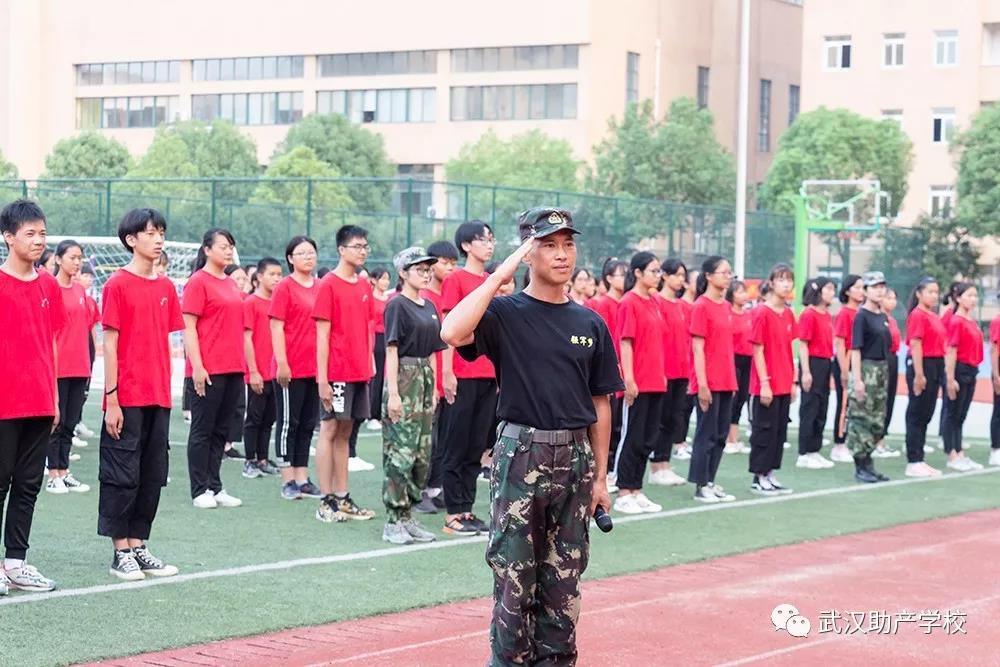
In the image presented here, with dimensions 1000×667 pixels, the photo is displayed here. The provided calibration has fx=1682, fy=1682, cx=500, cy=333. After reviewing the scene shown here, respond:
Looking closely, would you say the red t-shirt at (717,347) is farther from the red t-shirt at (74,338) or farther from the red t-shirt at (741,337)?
the red t-shirt at (74,338)

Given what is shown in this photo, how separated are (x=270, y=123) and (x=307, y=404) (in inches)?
2728

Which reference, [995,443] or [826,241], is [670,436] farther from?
[826,241]

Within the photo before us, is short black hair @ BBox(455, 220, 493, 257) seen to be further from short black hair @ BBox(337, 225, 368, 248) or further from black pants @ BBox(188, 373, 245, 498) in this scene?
black pants @ BBox(188, 373, 245, 498)

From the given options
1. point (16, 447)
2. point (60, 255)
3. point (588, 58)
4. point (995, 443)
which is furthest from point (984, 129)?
point (16, 447)

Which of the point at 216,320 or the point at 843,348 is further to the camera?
the point at 843,348

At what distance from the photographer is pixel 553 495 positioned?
652cm

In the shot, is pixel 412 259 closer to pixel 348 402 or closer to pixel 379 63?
pixel 348 402

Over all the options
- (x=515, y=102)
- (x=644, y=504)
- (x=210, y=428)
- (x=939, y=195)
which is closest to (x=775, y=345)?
(x=644, y=504)

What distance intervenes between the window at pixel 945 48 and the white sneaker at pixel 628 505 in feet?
164

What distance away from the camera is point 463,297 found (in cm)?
1152

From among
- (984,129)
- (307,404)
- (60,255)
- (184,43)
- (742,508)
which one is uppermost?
(184,43)

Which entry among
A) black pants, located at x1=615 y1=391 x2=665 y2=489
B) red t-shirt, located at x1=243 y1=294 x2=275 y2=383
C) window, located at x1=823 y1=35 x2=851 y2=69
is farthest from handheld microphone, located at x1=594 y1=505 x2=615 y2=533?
window, located at x1=823 y1=35 x2=851 y2=69

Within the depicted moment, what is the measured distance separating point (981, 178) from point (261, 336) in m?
35.9

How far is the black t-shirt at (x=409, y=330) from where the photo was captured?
35.7 ft
